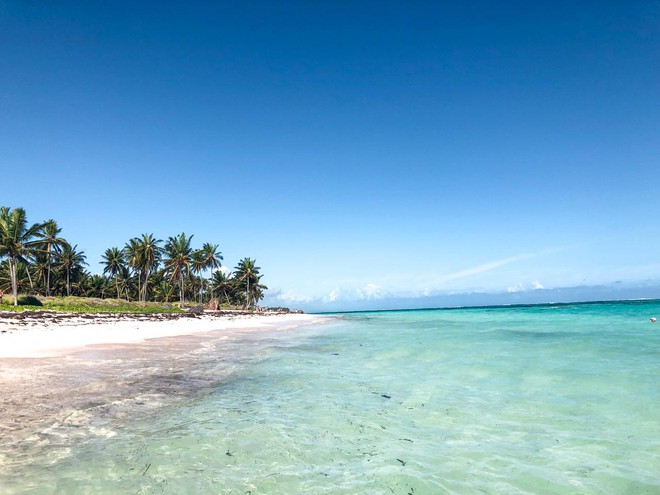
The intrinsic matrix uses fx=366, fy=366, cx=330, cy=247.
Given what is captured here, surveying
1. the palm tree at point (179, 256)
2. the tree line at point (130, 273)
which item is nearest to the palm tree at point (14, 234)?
the tree line at point (130, 273)

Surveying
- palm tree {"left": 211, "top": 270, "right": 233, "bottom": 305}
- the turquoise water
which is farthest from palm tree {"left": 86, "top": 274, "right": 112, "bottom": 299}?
the turquoise water

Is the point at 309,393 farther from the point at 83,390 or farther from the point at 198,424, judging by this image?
the point at 83,390

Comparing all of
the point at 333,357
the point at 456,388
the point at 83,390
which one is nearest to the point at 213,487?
the point at 83,390

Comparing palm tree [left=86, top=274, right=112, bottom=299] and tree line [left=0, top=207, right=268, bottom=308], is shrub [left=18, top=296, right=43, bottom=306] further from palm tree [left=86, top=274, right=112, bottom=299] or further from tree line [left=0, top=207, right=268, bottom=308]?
palm tree [left=86, top=274, right=112, bottom=299]

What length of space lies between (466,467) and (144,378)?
26.9ft

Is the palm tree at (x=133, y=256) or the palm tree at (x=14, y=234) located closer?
the palm tree at (x=14, y=234)

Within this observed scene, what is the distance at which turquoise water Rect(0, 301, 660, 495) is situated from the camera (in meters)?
4.21

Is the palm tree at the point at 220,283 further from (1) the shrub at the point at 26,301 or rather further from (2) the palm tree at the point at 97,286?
(1) the shrub at the point at 26,301

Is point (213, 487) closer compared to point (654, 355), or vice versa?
point (213, 487)

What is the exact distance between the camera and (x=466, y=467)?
4.66 m

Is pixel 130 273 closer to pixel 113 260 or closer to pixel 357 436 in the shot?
pixel 113 260

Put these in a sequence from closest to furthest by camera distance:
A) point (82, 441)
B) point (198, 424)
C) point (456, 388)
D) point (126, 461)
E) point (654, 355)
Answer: point (126, 461)
point (82, 441)
point (198, 424)
point (456, 388)
point (654, 355)

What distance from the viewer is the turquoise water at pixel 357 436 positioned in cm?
421

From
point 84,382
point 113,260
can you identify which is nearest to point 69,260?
point 113,260
